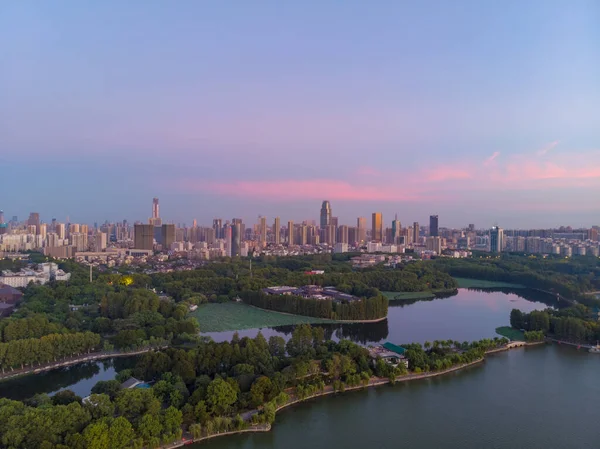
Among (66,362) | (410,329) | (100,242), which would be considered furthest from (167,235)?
(66,362)

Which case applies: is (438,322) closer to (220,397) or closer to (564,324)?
(564,324)

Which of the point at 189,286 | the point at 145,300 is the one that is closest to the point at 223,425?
the point at 145,300

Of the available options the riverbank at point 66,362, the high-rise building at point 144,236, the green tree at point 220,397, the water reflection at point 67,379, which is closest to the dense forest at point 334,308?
the riverbank at point 66,362

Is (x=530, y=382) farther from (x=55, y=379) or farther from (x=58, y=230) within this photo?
(x=58, y=230)

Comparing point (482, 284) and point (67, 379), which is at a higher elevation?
point (482, 284)

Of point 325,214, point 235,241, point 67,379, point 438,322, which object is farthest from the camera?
point 325,214

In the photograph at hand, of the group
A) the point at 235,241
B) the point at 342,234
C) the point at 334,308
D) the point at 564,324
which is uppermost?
the point at 342,234

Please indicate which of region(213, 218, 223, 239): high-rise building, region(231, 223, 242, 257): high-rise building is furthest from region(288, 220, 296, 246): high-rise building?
region(231, 223, 242, 257): high-rise building

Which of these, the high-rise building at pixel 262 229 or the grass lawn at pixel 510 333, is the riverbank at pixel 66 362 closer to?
the grass lawn at pixel 510 333
